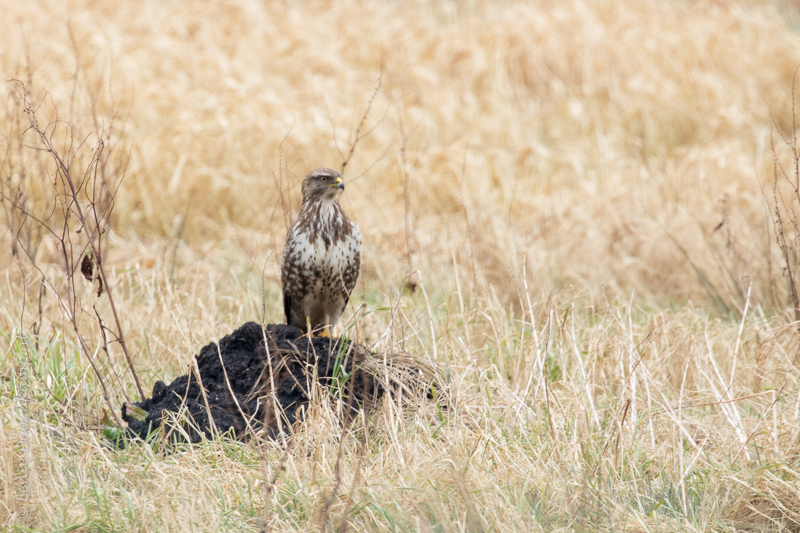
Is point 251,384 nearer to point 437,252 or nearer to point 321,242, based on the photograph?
point 321,242

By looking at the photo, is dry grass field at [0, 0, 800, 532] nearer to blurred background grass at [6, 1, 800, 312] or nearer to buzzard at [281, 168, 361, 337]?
blurred background grass at [6, 1, 800, 312]

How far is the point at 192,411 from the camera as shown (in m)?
3.68

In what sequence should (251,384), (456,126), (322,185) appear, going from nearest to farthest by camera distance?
1. (251,384)
2. (322,185)
3. (456,126)

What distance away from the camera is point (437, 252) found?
686 cm

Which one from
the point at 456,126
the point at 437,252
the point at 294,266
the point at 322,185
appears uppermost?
the point at 456,126

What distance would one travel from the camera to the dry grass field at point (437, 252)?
3092 millimetres

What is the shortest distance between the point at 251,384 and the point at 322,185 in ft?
3.81

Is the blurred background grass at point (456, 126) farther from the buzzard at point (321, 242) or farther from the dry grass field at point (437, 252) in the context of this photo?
the buzzard at point (321, 242)

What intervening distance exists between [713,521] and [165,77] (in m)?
8.71

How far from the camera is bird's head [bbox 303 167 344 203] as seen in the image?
4410mm

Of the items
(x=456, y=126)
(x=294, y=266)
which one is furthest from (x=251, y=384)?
(x=456, y=126)

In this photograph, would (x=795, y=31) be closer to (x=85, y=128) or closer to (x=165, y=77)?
(x=165, y=77)

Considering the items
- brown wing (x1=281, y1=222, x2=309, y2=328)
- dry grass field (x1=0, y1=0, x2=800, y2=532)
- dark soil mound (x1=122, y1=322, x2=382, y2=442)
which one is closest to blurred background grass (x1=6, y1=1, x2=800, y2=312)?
dry grass field (x1=0, y1=0, x2=800, y2=532)

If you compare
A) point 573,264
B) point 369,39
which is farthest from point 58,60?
point 573,264
